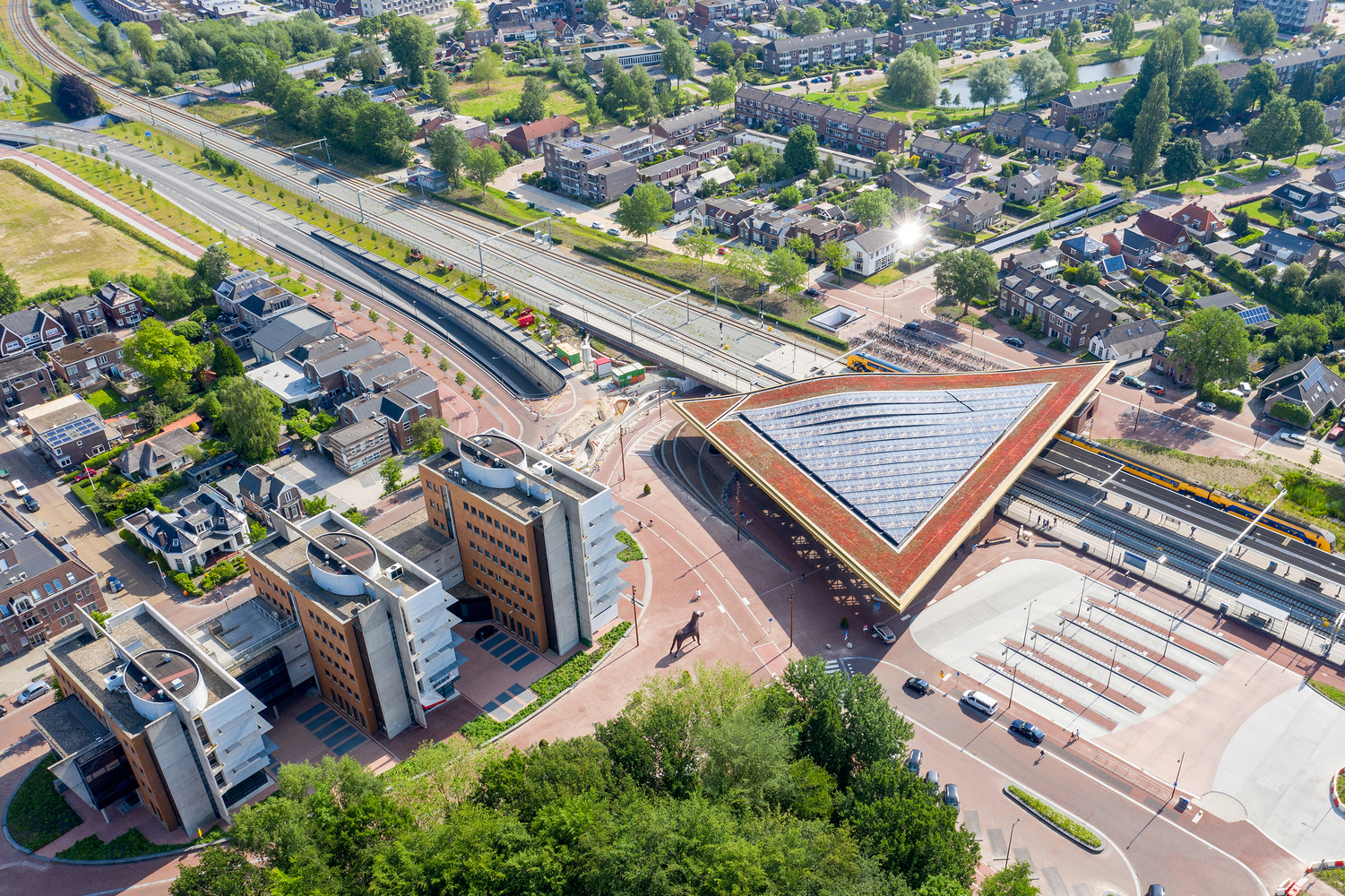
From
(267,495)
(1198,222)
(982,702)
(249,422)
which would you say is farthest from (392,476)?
(1198,222)

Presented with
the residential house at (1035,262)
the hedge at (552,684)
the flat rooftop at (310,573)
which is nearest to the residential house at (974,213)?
the residential house at (1035,262)

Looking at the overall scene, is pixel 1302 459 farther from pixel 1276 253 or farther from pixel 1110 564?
pixel 1276 253

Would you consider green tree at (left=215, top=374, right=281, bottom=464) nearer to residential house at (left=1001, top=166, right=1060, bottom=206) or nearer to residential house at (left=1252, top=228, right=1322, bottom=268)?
residential house at (left=1001, top=166, right=1060, bottom=206)

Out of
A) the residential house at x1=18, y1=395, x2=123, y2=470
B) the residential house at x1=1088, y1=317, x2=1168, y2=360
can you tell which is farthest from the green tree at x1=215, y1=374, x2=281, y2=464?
the residential house at x1=1088, y1=317, x2=1168, y2=360

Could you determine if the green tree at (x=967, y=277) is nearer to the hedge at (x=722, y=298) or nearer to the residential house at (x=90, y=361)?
the hedge at (x=722, y=298)

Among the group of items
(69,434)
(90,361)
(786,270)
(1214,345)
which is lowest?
(69,434)

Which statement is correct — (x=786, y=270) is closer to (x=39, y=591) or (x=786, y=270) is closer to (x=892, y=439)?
(x=892, y=439)
